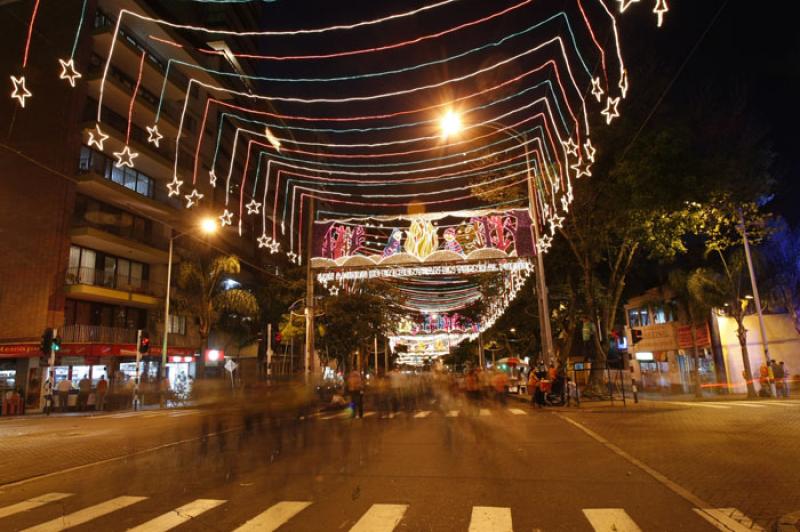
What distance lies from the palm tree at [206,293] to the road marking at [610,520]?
3210 centimetres

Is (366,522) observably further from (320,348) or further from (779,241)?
(320,348)

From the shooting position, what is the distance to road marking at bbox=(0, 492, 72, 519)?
739 cm

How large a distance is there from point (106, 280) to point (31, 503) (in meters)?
28.6

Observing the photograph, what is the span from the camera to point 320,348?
151 feet

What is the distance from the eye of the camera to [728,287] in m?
26.5

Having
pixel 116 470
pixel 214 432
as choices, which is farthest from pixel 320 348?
pixel 116 470

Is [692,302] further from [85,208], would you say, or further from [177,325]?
[85,208]

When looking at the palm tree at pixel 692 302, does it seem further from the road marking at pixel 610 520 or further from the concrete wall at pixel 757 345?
the road marking at pixel 610 520

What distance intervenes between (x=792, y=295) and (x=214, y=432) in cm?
2523

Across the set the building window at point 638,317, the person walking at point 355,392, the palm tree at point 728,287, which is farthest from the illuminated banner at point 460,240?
the building window at point 638,317

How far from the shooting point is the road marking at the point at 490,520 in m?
6.00

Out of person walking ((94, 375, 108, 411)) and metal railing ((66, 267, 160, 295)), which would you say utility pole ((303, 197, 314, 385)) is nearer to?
person walking ((94, 375, 108, 411))

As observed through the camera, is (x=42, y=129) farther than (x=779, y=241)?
Yes

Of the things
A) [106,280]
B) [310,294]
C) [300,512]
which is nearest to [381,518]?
[300,512]
